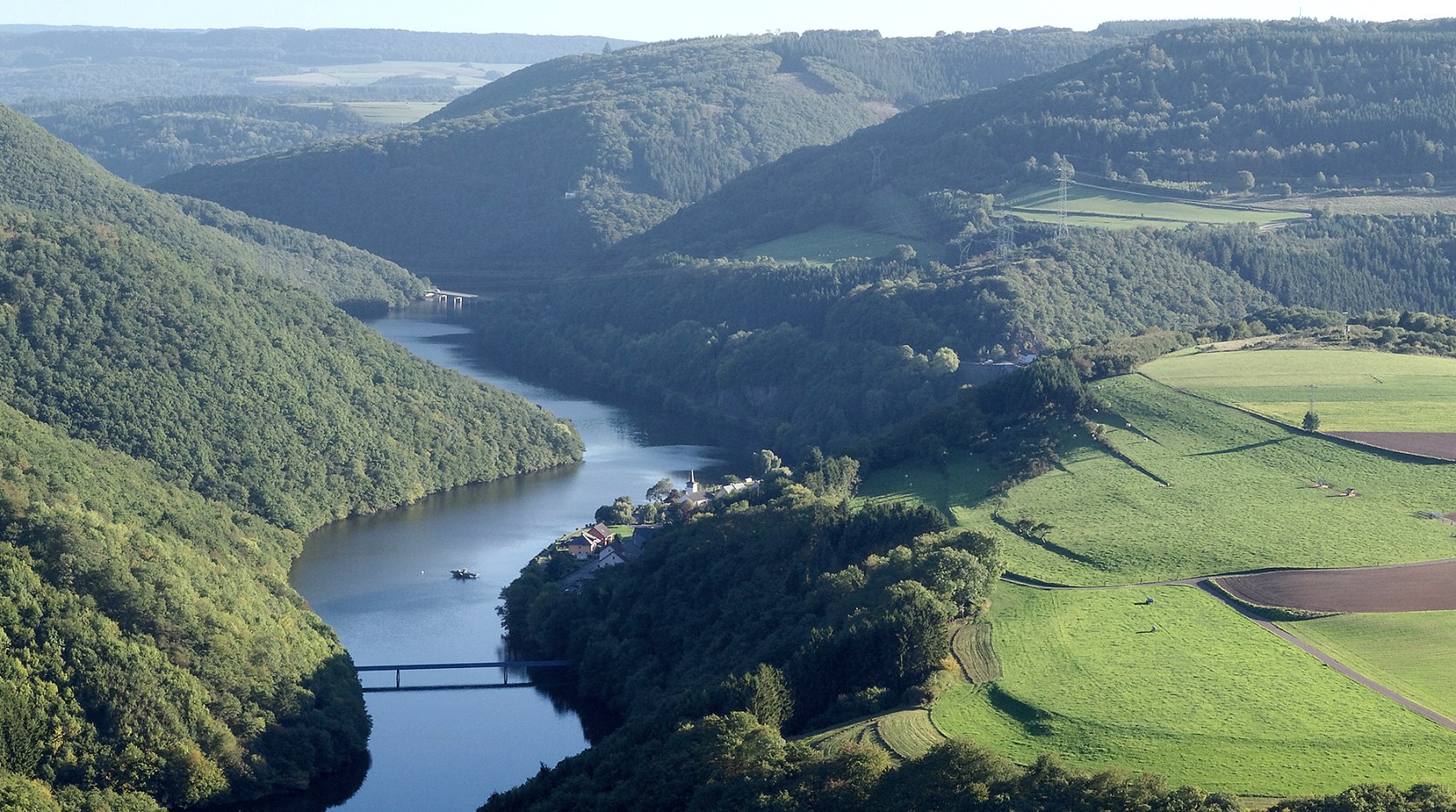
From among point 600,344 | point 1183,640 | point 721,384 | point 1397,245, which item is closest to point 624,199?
point 600,344

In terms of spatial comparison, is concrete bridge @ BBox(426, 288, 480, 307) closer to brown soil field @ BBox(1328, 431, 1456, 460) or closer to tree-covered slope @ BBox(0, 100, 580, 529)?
tree-covered slope @ BBox(0, 100, 580, 529)

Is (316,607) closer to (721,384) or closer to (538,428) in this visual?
(538,428)

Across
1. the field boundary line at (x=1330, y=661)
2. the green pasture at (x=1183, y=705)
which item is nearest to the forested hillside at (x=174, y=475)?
the green pasture at (x=1183, y=705)

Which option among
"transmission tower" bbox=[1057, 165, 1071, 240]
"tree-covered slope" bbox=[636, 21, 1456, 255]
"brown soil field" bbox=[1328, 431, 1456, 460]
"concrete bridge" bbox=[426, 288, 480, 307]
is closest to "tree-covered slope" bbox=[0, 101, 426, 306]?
"concrete bridge" bbox=[426, 288, 480, 307]

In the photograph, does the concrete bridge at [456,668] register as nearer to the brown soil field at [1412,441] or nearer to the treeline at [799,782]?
the treeline at [799,782]

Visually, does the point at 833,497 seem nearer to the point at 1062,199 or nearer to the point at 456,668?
the point at 456,668

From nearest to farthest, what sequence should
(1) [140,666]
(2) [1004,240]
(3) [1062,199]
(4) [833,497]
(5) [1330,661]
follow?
(5) [1330,661] → (1) [140,666] → (4) [833,497] → (2) [1004,240] → (3) [1062,199]

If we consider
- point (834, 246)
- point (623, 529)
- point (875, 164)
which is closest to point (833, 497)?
point (623, 529)
